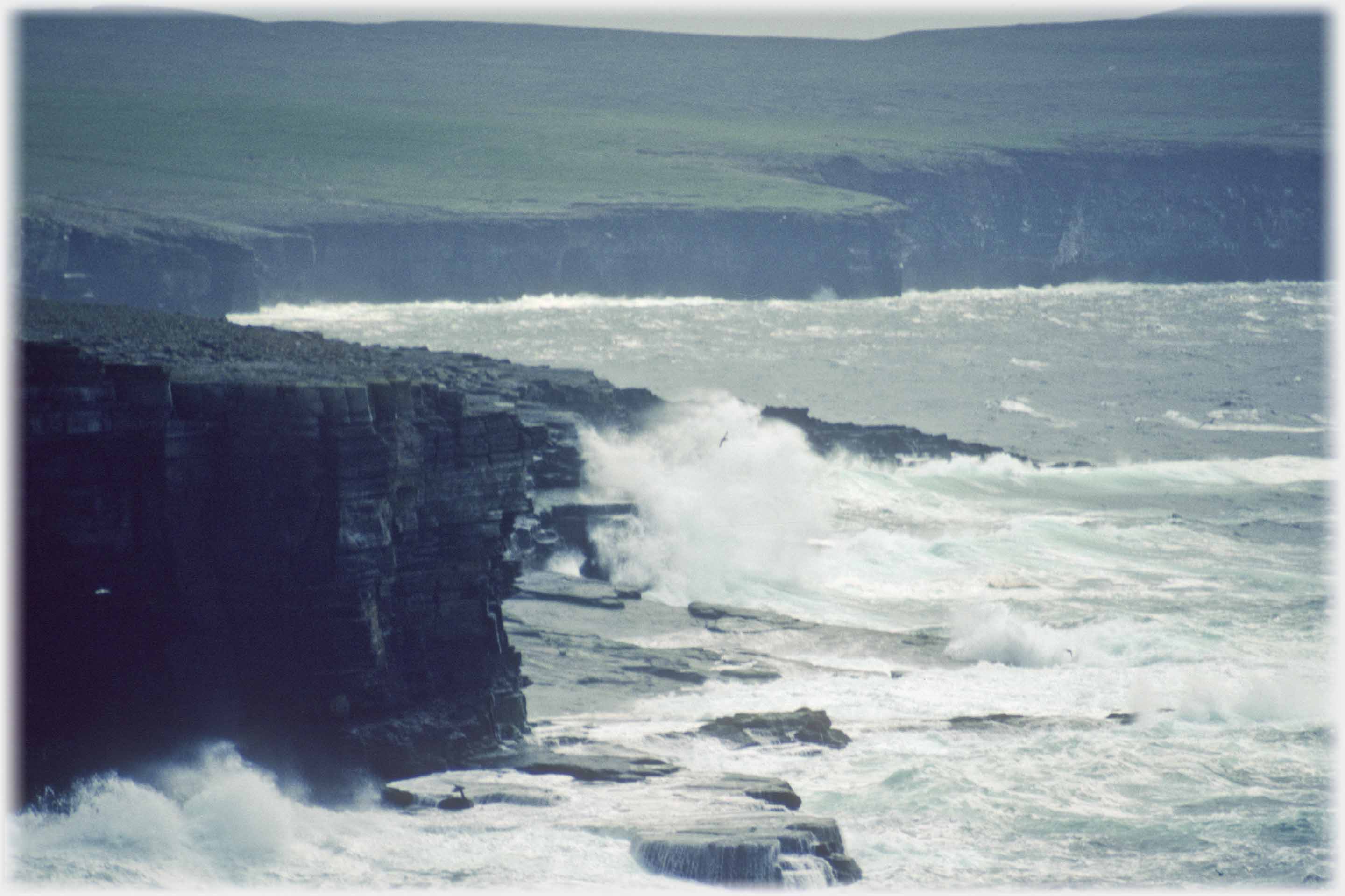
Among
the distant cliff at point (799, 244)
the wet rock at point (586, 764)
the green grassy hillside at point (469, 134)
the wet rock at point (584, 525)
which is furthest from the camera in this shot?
the green grassy hillside at point (469, 134)

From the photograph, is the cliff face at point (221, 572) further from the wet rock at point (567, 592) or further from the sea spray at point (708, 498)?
the sea spray at point (708, 498)

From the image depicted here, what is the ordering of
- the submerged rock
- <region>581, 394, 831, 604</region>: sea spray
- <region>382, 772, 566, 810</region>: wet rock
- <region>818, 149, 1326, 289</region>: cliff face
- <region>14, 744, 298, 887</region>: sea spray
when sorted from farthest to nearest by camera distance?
<region>818, 149, 1326, 289</region>: cliff face
<region>581, 394, 831, 604</region>: sea spray
<region>382, 772, 566, 810</region>: wet rock
the submerged rock
<region>14, 744, 298, 887</region>: sea spray

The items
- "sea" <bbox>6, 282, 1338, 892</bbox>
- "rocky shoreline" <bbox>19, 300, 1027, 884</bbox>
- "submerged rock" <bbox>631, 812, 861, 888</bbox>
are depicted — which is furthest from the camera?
"rocky shoreline" <bbox>19, 300, 1027, 884</bbox>

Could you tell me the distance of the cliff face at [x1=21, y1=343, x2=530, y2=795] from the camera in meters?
22.9

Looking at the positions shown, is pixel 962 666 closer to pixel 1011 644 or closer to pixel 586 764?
pixel 1011 644

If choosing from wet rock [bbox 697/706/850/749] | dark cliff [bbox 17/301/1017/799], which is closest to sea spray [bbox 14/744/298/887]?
dark cliff [bbox 17/301/1017/799]

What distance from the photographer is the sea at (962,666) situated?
22203 mm

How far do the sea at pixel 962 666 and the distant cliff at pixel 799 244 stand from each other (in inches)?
1366

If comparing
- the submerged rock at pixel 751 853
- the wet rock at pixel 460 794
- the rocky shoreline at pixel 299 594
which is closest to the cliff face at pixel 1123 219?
the rocky shoreline at pixel 299 594

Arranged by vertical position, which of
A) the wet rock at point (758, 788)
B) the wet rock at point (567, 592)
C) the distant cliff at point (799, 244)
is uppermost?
the distant cliff at point (799, 244)

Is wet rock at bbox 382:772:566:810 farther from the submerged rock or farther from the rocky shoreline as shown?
the submerged rock

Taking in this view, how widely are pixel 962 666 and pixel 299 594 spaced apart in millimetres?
14336

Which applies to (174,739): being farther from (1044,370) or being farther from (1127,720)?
(1044,370)

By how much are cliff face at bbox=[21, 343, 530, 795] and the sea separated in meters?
0.91
